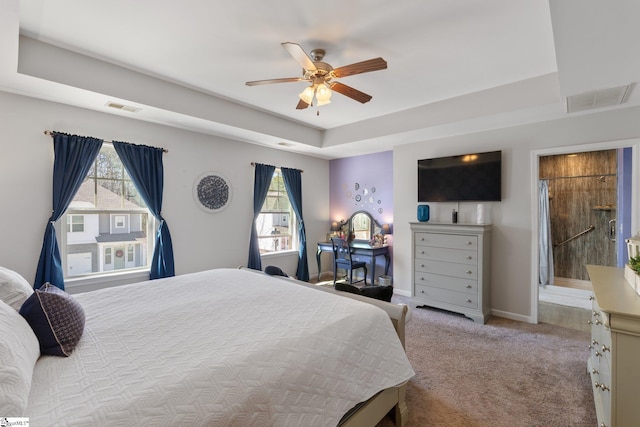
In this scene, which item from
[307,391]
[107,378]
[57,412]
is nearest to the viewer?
[57,412]

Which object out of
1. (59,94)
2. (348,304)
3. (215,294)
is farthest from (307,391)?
(59,94)

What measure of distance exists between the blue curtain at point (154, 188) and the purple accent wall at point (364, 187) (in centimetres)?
312

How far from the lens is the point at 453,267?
3.71 meters

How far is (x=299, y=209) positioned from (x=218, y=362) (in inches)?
A: 164

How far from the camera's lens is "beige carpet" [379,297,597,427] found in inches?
76.2

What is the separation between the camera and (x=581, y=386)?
7.30 feet

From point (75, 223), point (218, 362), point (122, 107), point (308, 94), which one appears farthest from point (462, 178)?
point (75, 223)

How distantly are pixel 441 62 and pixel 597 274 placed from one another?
80.3 inches

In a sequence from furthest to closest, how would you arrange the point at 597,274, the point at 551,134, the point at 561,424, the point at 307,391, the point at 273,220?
the point at 273,220 → the point at 551,134 → the point at 597,274 → the point at 561,424 → the point at 307,391

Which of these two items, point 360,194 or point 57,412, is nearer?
point 57,412

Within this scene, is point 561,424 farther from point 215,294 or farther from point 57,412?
point 57,412

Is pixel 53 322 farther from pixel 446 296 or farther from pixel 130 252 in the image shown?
pixel 446 296

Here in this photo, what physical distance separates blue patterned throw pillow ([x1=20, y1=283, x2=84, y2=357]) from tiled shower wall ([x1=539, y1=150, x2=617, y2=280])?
6.43 m

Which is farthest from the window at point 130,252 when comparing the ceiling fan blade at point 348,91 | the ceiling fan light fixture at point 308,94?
the ceiling fan blade at point 348,91
